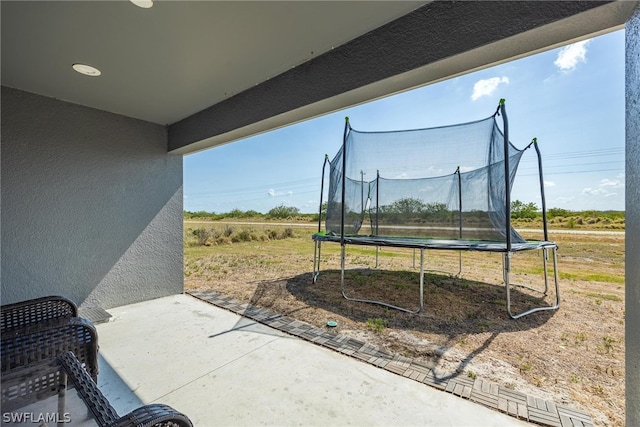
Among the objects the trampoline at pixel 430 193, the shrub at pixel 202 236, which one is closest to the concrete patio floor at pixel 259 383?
the trampoline at pixel 430 193

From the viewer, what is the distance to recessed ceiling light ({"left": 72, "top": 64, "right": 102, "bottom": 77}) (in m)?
2.05

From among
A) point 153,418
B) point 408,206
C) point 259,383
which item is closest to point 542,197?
point 408,206

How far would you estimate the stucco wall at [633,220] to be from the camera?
1.06 metres

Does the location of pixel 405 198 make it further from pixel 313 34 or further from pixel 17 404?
pixel 17 404

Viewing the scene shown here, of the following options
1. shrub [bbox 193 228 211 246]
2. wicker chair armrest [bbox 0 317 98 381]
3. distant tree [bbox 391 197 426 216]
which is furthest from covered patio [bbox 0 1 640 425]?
shrub [bbox 193 228 211 246]

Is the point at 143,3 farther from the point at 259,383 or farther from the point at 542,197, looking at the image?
the point at 542,197

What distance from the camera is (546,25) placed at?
1.19 m

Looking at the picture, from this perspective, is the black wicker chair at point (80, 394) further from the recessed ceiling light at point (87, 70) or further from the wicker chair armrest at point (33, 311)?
the recessed ceiling light at point (87, 70)

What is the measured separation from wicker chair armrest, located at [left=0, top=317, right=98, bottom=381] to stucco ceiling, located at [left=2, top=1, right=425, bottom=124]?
167 cm

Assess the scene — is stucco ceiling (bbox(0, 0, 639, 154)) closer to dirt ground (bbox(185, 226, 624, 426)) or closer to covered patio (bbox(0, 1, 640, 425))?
covered patio (bbox(0, 1, 640, 425))

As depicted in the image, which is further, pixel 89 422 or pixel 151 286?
pixel 151 286

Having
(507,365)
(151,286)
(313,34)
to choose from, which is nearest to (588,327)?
(507,365)

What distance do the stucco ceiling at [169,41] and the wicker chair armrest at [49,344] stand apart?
167 cm

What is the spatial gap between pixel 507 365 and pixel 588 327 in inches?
55.6
